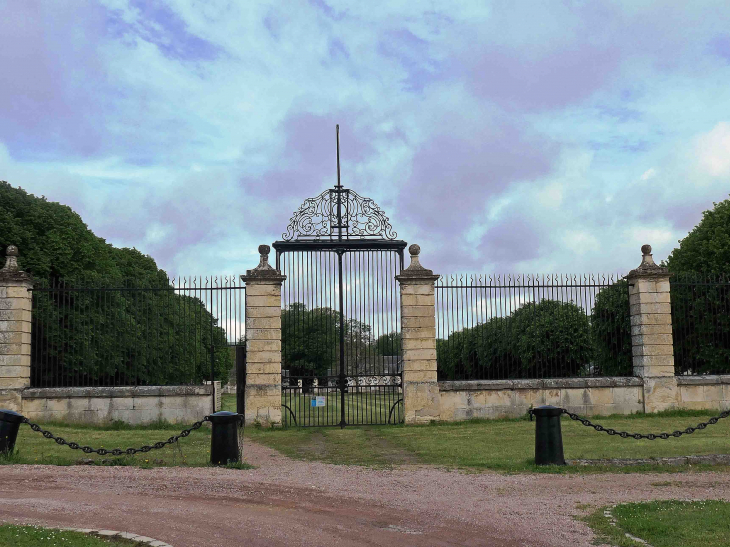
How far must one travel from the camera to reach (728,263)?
19625 millimetres

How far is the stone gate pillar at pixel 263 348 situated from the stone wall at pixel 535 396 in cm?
349

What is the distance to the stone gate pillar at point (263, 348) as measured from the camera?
1439 cm

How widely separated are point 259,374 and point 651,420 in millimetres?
8093

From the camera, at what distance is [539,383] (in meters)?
15.1

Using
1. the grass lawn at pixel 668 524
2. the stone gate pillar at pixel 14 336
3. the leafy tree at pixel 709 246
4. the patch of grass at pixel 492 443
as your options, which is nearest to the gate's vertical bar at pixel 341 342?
the patch of grass at pixel 492 443

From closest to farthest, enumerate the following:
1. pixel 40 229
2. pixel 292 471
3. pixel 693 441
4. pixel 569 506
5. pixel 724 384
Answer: pixel 569 506
pixel 292 471
pixel 693 441
pixel 724 384
pixel 40 229

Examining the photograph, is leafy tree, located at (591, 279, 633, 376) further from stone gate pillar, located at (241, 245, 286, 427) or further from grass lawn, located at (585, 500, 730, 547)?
grass lawn, located at (585, 500, 730, 547)

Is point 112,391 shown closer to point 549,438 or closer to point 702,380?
point 549,438

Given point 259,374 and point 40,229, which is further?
point 40,229

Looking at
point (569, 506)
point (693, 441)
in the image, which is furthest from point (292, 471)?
point (693, 441)

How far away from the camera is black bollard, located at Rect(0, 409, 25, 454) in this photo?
9.70 meters

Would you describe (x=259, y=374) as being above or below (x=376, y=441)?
above

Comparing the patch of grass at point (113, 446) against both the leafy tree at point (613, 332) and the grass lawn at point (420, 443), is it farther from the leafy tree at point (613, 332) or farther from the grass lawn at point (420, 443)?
the leafy tree at point (613, 332)

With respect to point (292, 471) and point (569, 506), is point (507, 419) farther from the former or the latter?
point (569, 506)
